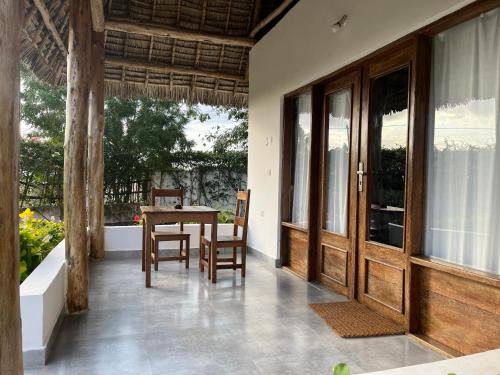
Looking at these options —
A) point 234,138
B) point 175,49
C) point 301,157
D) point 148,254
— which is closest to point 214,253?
point 148,254

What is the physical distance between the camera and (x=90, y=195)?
17.9 ft

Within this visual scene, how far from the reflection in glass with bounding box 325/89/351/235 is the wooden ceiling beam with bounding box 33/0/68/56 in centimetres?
294

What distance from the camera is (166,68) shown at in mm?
6586

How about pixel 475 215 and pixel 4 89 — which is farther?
pixel 475 215

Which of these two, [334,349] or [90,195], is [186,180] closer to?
[90,195]

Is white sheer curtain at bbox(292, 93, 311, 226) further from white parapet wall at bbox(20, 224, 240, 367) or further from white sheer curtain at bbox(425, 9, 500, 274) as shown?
white parapet wall at bbox(20, 224, 240, 367)

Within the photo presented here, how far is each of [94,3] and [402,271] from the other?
12.9ft

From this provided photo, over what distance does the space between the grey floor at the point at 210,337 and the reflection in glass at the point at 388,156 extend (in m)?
0.86

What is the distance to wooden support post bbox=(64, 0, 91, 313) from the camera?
10.6ft

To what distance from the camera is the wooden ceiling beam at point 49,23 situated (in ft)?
12.3

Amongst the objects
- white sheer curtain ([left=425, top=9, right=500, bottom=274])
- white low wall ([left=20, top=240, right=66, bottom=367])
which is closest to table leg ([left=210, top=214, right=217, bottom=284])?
white low wall ([left=20, top=240, right=66, bottom=367])

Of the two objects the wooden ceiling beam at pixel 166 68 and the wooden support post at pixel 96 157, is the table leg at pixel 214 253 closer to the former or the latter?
the wooden support post at pixel 96 157

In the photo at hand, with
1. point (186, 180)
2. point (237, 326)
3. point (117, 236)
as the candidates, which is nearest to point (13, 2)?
point (237, 326)

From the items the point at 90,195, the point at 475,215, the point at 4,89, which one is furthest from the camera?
the point at 90,195
